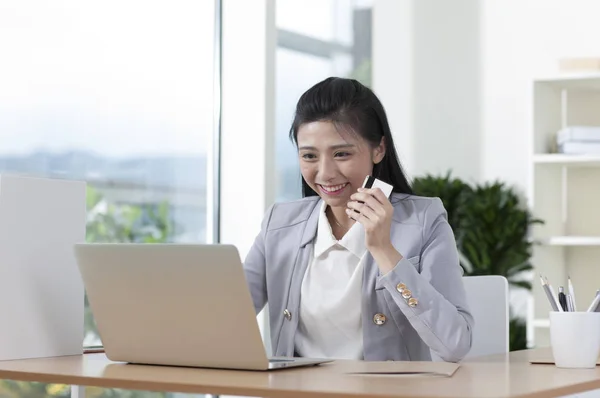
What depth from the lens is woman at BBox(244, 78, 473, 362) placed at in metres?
2.03

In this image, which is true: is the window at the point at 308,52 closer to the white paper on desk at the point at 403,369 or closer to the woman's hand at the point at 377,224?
the woman's hand at the point at 377,224

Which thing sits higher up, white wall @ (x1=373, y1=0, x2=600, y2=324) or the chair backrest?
white wall @ (x1=373, y1=0, x2=600, y2=324)

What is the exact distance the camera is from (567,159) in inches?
159

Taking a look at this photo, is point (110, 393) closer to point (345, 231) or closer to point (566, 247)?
point (345, 231)

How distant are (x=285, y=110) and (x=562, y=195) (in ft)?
4.22

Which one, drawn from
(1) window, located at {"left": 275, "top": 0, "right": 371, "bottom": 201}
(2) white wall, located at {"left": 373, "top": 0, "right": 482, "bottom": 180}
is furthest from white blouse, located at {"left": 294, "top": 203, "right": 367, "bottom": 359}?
(2) white wall, located at {"left": 373, "top": 0, "right": 482, "bottom": 180}

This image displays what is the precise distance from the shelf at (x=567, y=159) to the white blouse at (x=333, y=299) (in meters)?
2.11

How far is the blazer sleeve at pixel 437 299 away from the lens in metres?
1.82

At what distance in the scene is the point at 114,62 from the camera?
11.3 ft

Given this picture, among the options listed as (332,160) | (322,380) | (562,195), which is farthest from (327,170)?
(562,195)

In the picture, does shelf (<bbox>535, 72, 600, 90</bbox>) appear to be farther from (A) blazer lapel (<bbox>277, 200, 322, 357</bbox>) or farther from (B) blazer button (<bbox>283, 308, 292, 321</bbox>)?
(B) blazer button (<bbox>283, 308, 292, 321</bbox>)

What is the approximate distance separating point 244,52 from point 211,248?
2.52 metres

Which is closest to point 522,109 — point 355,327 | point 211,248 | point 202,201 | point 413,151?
point 413,151

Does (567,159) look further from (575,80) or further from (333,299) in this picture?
(333,299)
